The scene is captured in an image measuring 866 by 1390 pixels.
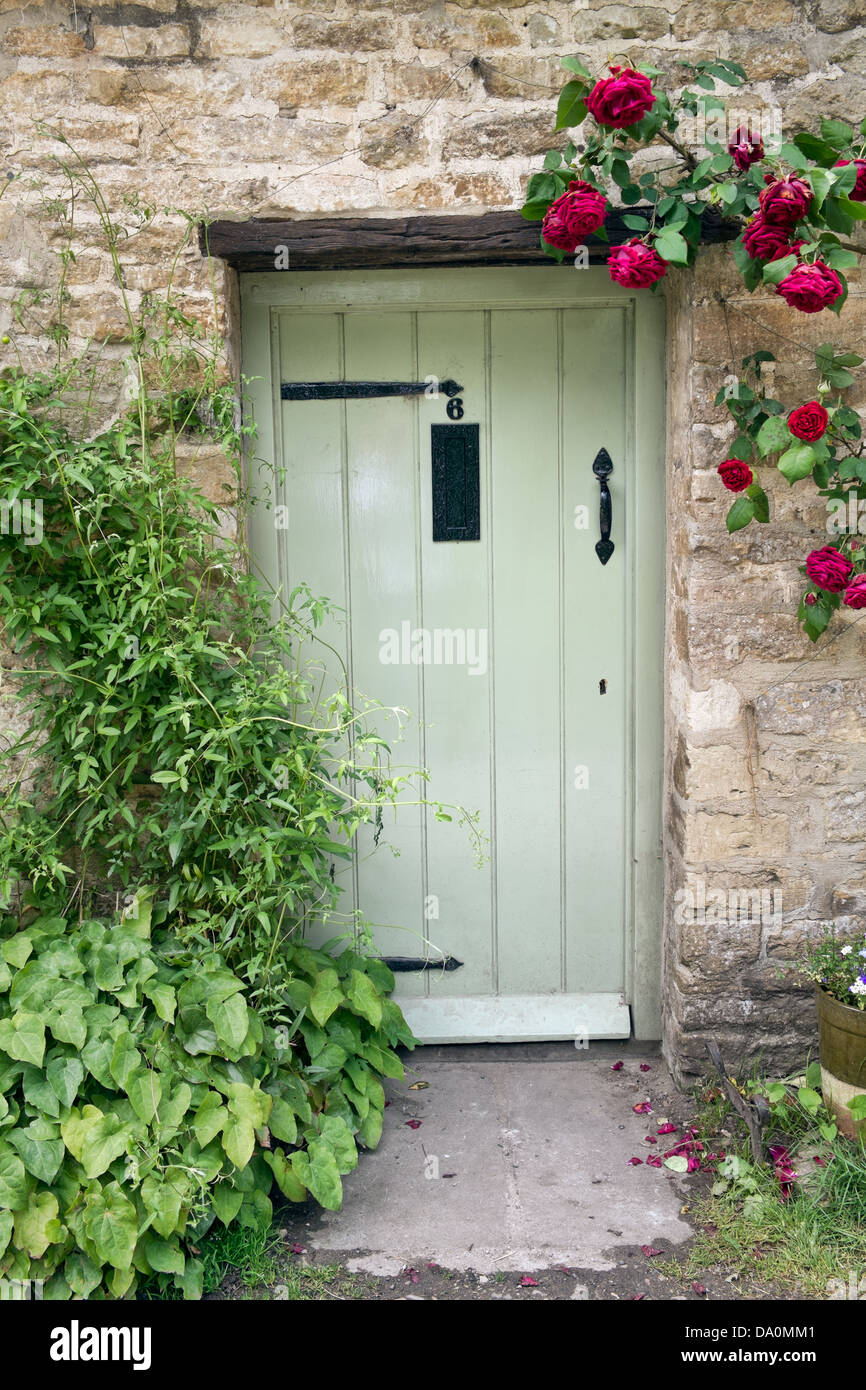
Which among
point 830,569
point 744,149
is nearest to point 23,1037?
point 830,569

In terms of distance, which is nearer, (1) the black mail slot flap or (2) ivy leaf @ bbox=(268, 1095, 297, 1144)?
(2) ivy leaf @ bbox=(268, 1095, 297, 1144)

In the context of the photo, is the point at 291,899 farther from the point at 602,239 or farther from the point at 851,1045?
the point at 602,239

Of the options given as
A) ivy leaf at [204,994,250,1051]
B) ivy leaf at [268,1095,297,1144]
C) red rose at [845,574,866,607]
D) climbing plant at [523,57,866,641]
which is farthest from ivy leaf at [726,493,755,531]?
ivy leaf at [268,1095,297,1144]

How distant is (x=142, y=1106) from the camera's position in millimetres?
2248

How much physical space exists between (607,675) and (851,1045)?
117 centimetres

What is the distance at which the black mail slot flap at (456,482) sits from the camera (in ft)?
9.92

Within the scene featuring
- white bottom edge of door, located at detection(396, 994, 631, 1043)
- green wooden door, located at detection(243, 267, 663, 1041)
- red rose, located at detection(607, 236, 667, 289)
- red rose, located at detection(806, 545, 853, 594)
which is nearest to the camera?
red rose, located at detection(607, 236, 667, 289)

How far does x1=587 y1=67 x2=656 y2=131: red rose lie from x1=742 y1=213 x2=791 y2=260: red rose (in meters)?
0.35

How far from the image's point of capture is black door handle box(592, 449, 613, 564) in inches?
119

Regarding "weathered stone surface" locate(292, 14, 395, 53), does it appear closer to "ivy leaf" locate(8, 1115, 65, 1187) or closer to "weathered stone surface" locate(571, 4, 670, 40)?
A: "weathered stone surface" locate(571, 4, 670, 40)

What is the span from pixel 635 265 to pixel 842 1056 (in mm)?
1940

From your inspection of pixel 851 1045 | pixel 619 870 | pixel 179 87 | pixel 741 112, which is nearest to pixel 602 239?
pixel 741 112

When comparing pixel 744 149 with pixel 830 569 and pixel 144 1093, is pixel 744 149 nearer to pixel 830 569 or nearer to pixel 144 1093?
pixel 830 569

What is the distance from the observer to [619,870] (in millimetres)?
3174
